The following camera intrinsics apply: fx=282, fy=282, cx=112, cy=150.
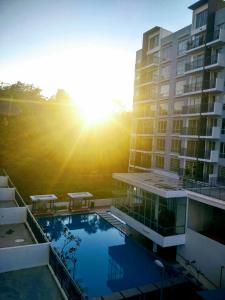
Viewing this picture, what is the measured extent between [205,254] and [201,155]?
11253 millimetres

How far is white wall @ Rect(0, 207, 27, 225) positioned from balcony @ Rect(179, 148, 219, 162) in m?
15.7

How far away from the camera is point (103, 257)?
19625 mm

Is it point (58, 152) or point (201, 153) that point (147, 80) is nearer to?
point (201, 153)

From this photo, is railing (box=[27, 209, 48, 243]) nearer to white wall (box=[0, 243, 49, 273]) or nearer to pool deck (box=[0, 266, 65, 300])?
white wall (box=[0, 243, 49, 273])

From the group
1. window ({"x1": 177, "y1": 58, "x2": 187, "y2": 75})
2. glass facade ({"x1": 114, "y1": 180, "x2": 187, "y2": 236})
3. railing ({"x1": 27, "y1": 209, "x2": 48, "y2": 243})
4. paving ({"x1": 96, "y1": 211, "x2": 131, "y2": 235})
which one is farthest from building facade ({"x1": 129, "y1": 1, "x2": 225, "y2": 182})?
railing ({"x1": 27, "y1": 209, "x2": 48, "y2": 243})

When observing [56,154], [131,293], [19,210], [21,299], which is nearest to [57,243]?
[19,210]

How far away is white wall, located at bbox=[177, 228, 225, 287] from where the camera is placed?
1591 cm

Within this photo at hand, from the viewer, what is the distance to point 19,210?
65.0 ft

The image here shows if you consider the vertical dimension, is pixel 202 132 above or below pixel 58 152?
above

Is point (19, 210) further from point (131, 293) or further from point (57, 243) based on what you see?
point (131, 293)

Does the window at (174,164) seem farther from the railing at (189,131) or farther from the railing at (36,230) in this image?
the railing at (36,230)

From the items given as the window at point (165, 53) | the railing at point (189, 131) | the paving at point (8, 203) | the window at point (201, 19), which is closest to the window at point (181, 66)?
the window at point (165, 53)

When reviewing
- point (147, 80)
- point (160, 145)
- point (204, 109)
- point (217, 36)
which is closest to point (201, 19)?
point (217, 36)

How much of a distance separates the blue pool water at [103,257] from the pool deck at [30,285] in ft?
10.7
